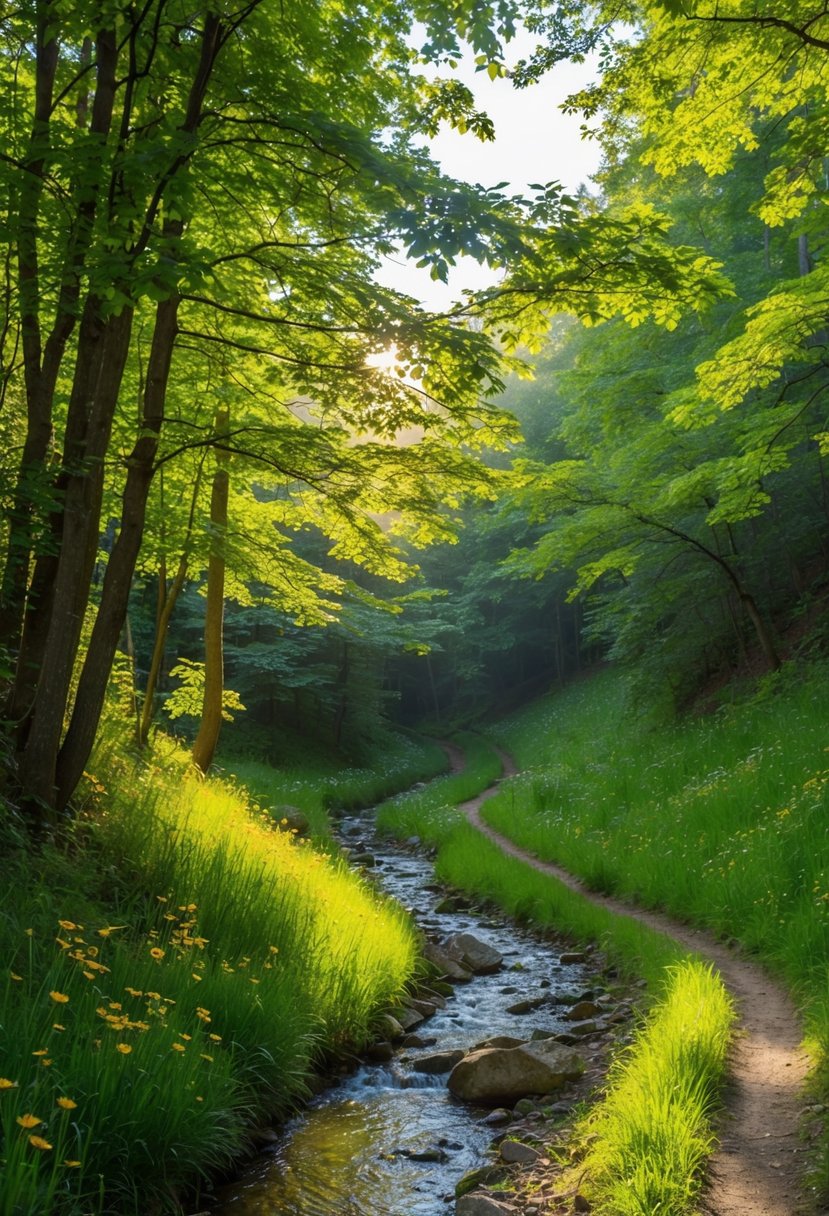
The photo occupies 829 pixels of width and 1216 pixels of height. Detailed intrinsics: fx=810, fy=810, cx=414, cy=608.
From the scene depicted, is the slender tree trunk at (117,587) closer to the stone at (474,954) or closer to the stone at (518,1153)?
the stone at (518,1153)

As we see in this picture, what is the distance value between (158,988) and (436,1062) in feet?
8.49

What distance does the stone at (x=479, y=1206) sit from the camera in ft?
13.5

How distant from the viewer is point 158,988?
15.9 feet

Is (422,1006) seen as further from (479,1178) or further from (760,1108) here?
(760,1108)

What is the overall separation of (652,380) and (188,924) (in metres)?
12.4

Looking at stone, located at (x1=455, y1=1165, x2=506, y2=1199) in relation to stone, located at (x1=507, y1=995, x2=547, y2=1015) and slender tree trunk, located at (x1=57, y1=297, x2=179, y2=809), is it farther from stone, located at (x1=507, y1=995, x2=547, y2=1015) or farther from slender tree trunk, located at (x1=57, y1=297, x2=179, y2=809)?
slender tree trunk, located at (x1=57, y1=297, x2=179, y2=809)

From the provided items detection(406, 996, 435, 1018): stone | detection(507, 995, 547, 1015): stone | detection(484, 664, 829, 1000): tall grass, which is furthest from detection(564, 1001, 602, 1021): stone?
detection(484, 664, 829, 1000): tall grass

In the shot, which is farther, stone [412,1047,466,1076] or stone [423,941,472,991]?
stone [423,941,472,991]

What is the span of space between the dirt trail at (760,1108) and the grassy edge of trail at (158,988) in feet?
8.55

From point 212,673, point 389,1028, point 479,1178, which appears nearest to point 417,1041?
point 389,1028

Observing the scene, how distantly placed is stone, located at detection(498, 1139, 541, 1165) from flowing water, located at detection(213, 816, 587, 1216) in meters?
0.17

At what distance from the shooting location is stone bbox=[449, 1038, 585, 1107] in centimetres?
577

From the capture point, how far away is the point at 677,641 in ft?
56.3

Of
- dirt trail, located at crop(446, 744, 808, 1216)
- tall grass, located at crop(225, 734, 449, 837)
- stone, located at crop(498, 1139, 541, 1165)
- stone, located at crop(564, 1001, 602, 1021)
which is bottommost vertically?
stone, located at crop(498, 1139, 541, 1165)
